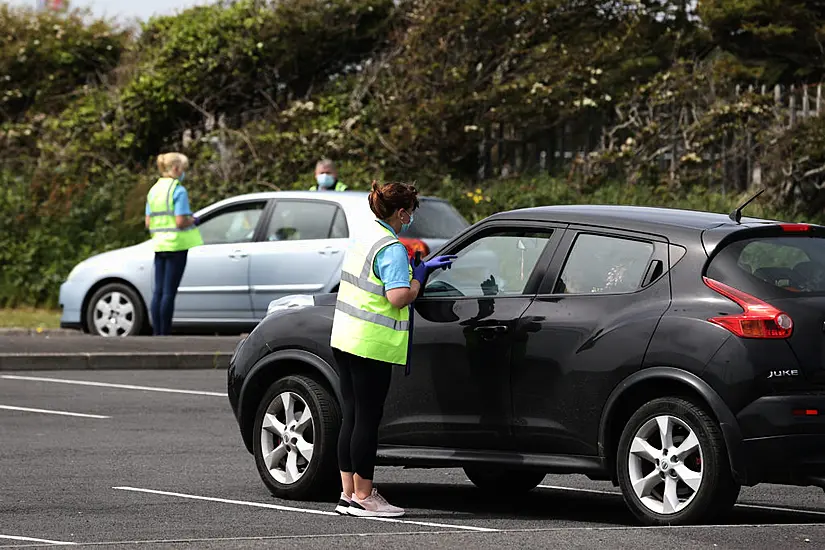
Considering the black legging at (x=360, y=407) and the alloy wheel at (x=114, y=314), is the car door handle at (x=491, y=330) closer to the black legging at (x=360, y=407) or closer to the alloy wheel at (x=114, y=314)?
the black legging at (x=360, y=407)

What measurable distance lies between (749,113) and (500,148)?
136 inches

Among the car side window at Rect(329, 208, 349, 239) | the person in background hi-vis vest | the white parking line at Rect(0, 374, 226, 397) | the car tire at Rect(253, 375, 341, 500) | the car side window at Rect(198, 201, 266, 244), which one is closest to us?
the car tire at Rect(253, 375, 341, 500)

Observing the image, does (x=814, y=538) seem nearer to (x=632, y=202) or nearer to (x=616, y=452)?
(x=616, y=452)

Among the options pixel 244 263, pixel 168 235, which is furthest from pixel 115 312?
pixel 244 263

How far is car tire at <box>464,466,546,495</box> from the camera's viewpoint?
9.32 metres

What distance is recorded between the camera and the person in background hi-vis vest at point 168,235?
17250 mm

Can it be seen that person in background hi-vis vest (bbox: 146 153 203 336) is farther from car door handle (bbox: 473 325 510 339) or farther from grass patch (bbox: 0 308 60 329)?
car door handle (bbox: 473 325 510 339)

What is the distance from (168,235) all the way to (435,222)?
267 centimetres

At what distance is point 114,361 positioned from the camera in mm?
16188

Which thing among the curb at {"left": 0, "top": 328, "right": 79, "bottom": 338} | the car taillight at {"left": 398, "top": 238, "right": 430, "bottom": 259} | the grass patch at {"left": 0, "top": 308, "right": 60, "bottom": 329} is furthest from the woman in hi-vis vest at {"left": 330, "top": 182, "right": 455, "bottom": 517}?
the grass patch at {"left": 0, "top": 308, "right": 60, "bottom": 329}

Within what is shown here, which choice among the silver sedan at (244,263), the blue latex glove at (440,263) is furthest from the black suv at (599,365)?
the silver sedan at (244,263)

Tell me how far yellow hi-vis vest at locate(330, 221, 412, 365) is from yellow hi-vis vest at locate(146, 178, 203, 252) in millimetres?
9238

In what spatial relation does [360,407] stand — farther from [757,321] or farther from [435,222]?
[435,222]

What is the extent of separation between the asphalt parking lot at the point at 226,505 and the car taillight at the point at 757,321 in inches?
32.4
